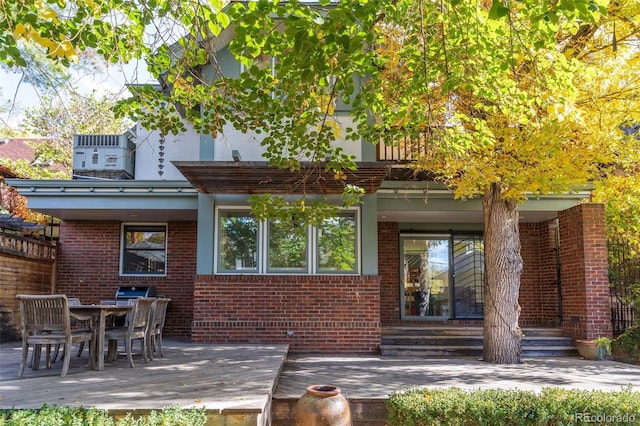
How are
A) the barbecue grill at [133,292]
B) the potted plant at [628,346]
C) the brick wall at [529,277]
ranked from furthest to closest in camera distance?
1. the brick wall at [529,277]
2. the barbecue grill at [133,292]
3. the potted plant at [628,346]

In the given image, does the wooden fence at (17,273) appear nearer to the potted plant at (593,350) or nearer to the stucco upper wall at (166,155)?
the stucco upper wall at (166,155)

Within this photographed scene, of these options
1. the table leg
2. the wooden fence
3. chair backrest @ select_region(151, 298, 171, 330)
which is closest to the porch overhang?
chair backrest @ select_region(151, 298, 171, 330)

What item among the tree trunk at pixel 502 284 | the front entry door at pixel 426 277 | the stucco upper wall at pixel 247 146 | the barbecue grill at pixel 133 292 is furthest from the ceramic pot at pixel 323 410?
the front entry door at pixel 426 277

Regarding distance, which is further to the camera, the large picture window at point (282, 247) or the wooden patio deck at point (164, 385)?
the large picture window at point (282, 247)

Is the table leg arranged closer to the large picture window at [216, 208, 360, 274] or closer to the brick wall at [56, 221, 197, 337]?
the large picture window at [216, 208, 360, 274]

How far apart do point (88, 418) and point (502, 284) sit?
6.71m

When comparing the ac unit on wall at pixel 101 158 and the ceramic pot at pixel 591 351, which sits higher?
the ac unit on wall at pixel 101 158

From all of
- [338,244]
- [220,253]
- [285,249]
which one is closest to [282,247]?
[285,249]

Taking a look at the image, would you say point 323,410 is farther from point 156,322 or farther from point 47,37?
point 47,37

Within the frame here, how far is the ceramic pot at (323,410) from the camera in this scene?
186 inches

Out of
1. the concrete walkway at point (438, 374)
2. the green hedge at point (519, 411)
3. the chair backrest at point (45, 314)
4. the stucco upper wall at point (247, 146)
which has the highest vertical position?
the stucco upper wall at point (247, 146)

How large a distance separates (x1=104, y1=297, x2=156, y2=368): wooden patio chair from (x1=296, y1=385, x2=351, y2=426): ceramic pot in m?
2.90

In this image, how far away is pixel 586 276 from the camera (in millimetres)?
9750

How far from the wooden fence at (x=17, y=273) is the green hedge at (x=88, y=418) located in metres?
6.66
